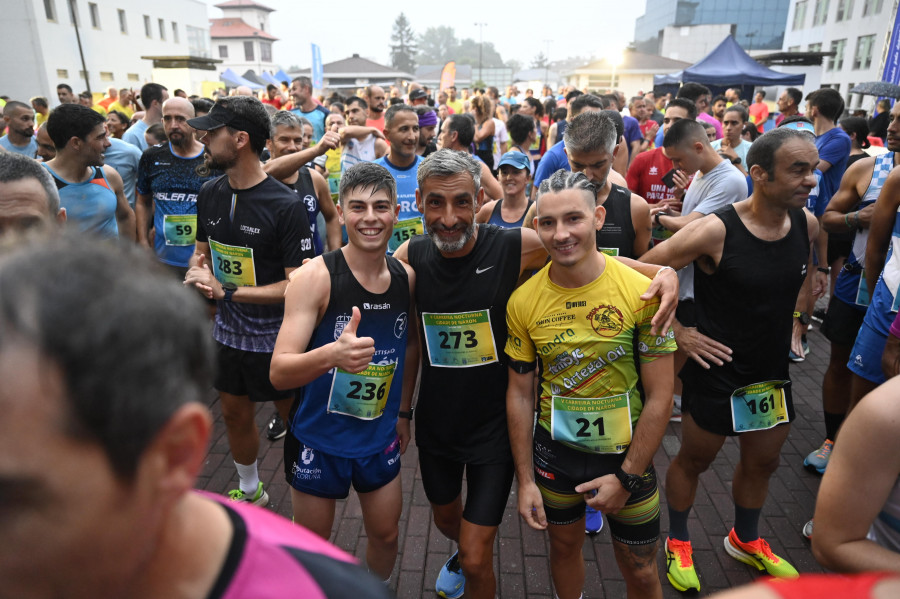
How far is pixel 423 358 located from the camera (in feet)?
8.95

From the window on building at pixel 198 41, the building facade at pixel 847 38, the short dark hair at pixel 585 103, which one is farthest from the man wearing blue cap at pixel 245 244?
the window on building at pixel 198 41

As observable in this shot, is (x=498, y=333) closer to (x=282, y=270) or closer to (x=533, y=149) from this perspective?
(x=282, y=270)

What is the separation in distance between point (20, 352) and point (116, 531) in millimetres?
283

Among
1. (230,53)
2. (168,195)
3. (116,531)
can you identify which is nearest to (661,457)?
(116,531)

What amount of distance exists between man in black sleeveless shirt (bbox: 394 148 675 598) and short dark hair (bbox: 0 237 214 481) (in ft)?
5.96

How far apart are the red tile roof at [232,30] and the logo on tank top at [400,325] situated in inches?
3249

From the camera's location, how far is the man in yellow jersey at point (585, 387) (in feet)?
7.58

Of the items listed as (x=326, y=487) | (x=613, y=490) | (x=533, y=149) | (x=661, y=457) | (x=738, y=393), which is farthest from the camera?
(x=533, y=149)

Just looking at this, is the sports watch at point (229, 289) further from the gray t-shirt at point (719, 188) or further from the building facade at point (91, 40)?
the building facade at point (91, 40)

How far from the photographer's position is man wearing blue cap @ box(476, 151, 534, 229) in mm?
4336

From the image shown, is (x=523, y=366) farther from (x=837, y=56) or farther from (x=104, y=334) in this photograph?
(x=837, y=56)

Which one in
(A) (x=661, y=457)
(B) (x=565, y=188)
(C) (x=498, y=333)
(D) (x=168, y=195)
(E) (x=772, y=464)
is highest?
(B) (x=565, y=188)

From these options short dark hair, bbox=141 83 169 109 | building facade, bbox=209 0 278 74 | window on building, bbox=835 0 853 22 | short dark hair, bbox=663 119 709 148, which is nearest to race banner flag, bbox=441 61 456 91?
short dark hair, bbox=141 83 169 109

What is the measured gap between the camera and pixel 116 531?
781 millimetres
